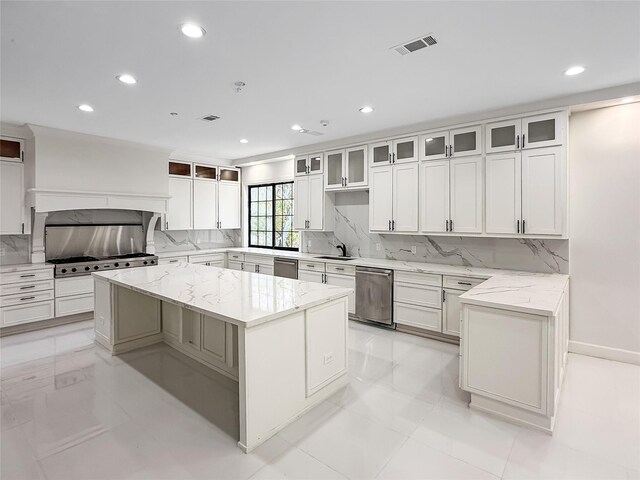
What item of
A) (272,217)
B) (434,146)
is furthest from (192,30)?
(272,217)

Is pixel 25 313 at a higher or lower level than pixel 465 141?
lower

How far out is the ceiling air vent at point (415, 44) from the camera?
2294mm

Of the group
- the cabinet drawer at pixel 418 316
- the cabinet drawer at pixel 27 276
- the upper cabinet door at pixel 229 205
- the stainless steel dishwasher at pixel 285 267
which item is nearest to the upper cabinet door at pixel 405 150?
the cabinet drawer at pixel 418 316

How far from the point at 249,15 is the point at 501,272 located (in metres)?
3.44

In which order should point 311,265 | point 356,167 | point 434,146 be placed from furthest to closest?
point 311,265 → point 356,167 → point 434,146

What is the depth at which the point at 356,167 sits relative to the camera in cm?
502

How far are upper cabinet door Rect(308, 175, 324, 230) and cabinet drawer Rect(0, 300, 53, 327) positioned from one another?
3.75m

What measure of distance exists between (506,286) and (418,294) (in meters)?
1.24

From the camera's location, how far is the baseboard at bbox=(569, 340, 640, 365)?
3387mm

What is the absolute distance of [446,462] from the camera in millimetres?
2021

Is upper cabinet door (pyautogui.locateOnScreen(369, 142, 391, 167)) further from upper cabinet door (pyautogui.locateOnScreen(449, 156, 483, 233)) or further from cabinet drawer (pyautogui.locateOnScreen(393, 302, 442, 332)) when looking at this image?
cabinet drawer (pyautogui.locateOnScreen(393, 302, 442, 332))

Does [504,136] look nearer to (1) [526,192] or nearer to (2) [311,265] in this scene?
(1) [526,192]

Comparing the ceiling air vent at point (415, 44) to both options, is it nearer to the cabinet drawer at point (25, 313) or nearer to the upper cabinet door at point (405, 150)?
the upper cabinet door at point (405, 150)

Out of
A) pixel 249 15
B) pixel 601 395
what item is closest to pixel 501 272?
pixel 601 395
